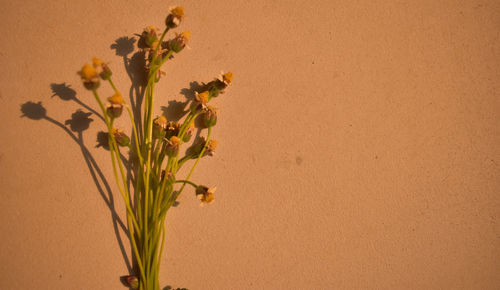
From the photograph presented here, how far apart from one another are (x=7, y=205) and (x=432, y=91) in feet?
3.42

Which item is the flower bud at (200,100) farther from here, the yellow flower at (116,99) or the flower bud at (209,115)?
the yellow flower at (116,99)

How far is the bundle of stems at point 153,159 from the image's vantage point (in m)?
0.53

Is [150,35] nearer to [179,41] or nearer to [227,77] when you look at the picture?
[179,41]

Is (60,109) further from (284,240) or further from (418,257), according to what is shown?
(418,257)

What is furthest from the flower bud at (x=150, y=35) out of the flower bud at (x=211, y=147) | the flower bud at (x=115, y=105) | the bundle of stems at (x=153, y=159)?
the flower bud at (x=211, y=147)

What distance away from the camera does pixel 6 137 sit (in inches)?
21.9

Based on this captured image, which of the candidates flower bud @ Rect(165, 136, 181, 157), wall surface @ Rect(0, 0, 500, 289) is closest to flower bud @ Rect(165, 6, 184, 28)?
wall surface @ Rect(0, 0, 500, 289)

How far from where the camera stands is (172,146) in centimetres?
52

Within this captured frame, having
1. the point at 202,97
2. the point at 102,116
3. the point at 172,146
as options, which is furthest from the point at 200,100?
the point at 102,116

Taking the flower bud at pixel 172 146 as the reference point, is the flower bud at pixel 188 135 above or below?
above

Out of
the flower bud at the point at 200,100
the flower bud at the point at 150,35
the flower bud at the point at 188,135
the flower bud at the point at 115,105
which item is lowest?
the flower bud at the point at 188,135

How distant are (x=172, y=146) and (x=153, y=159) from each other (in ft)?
0.33

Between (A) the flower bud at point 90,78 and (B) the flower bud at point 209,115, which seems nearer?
(A) the flower bud at point 90,78

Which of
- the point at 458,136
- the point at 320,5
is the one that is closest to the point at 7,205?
the point at 320,5
